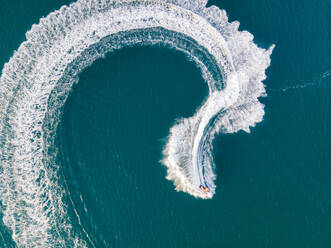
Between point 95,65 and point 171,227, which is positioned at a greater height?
point 95,65

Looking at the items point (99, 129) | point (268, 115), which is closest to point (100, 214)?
point (99, 129)

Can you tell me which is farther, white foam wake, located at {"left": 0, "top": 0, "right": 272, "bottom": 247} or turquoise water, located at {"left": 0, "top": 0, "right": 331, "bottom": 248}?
turquoise water, located at {"left": 0, "top": 0, "right": 331, "bottom": 248}

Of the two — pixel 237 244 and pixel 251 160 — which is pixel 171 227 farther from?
pixel 251 160

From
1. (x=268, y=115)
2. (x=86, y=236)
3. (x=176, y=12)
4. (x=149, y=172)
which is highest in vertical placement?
(x=176, y=12)

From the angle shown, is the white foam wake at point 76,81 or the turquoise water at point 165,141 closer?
the white foam wake at point 76,81

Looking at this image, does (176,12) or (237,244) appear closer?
(237,244)
